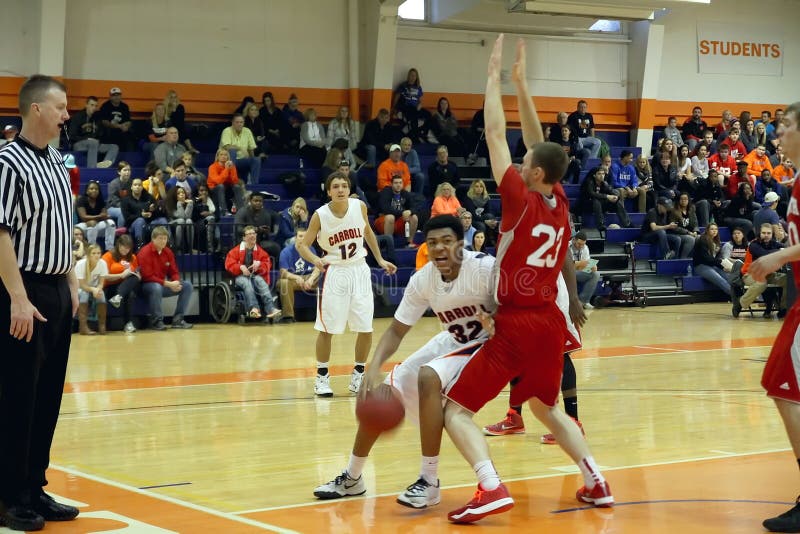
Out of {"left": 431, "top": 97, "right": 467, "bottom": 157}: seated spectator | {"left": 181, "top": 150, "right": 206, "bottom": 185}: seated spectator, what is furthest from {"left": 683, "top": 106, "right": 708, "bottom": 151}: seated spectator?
{"left": 181, "top": 150, "right": 206, "bottom": 185}: seated spectator

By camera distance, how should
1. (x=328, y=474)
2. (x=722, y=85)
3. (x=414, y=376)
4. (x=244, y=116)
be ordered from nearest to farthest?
(x=414, y=376), (x=328, y=474), (x=244, y=116), (x=722, y=85)

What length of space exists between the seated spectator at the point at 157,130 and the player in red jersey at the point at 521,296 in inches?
543

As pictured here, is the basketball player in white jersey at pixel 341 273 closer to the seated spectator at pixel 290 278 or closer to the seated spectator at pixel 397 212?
the seated spectator at pixel 290 278

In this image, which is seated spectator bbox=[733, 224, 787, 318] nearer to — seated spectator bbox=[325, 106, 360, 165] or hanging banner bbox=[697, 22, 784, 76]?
seated spectator bbox=[325, 106, 360, 165]

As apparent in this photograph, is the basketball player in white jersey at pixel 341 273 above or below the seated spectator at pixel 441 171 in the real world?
below

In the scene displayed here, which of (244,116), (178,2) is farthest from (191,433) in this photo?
(178,2)

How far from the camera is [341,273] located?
Result: 8.98 meters

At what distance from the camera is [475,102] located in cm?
2258

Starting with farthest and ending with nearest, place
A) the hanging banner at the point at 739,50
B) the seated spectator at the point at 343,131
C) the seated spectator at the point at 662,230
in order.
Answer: the hanging banner at the point at 739,50 → the seated spectator at the point at 662,230 → the seated spectator at the point at 343,131

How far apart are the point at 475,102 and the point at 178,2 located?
21.4ft

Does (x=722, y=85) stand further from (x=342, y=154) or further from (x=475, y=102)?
(x=342, y=154)

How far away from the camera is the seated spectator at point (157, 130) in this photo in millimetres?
18031

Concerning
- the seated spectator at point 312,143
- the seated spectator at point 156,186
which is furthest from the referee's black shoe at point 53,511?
the seated spectator at point 312,143

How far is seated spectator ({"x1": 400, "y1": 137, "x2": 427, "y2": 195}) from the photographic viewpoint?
1908 cm
